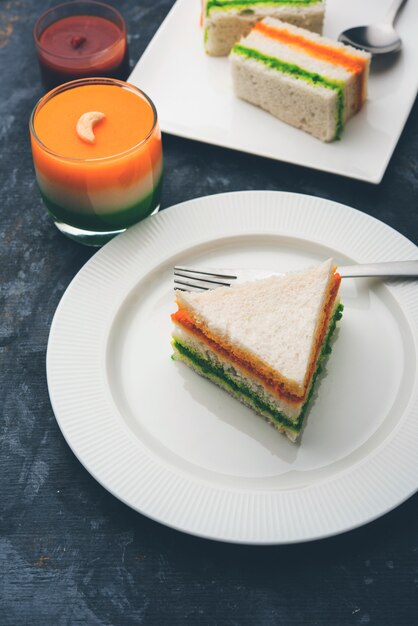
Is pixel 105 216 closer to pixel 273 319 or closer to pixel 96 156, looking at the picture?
pixel 96 156

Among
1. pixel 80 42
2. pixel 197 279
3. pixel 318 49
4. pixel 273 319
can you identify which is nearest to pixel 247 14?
pixel 318 49

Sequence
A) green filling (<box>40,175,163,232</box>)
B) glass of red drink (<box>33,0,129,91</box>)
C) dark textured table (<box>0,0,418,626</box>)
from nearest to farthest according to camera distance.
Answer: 1. dark textured table (<box>0,0,418,626</box>)
2. green filling (<box>40,175,163,232</box>)
3. glass of red drink (<box>33,0,129,91</box>)

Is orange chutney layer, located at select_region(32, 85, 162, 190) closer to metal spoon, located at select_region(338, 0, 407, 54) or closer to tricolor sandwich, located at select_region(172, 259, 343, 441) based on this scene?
tricolor sandwich, located at select_region(172, 259, 343, 441)

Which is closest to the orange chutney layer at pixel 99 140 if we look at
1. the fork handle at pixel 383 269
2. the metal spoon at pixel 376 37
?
the fork handle at pixel 383 269

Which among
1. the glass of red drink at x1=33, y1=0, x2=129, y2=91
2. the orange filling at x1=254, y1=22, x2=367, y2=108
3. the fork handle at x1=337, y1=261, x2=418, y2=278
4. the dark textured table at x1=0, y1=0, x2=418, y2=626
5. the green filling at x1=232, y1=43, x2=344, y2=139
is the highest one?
the orange filling at x1=254, y1=22, x2=367, y2=108

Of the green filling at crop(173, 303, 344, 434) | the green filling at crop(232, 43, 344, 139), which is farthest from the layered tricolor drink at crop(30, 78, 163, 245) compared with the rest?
the green filling at crop(232, 43, 344, 139)

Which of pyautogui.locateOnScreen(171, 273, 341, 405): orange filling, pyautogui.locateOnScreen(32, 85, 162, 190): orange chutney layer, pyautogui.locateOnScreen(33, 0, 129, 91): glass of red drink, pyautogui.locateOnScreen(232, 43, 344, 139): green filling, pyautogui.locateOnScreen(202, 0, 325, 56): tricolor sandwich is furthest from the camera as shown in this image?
pyautogui.locateOnScreen(202, 0, 325, 56): tricolor sandwich

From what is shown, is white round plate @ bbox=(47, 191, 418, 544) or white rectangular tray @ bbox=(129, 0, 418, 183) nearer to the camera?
white round plate @ bbox=(47, 191, 418, 544)
